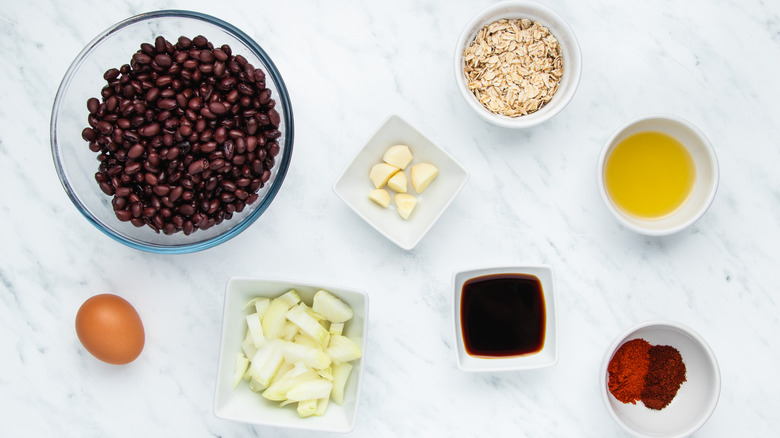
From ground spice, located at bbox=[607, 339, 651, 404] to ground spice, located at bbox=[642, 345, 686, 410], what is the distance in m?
0.02

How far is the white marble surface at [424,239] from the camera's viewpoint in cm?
160

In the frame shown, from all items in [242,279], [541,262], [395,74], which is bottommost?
[541,262]

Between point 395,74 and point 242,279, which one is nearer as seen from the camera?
point 242,279

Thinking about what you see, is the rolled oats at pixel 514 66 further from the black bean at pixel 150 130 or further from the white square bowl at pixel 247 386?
the black bean at pixel 150 130

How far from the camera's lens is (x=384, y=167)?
5.08 feet

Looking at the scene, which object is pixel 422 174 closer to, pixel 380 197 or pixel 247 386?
pixel 380 197

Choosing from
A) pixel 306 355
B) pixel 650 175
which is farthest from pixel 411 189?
pixel 650 175

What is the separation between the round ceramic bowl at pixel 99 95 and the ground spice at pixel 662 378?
41.4 inches

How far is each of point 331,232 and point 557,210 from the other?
603mm

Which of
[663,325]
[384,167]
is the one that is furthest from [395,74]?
[663,325]

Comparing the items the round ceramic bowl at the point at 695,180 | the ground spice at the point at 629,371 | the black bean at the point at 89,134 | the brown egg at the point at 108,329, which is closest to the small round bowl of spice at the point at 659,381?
the ground spice at the point at 629,371

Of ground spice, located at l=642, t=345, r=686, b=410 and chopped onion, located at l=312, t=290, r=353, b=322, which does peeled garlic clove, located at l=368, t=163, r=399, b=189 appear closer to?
chopped onion, located at l=312, t=290, r=353, b=322

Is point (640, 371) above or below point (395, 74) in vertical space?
below

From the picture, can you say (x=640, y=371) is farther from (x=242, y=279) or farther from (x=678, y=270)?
(x=242, y=279)
